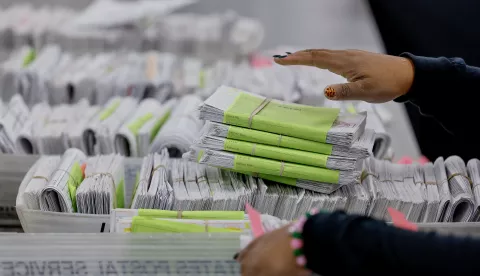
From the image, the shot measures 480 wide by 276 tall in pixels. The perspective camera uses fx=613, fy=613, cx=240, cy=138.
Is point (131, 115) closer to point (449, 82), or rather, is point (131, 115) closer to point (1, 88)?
point (1, 88)

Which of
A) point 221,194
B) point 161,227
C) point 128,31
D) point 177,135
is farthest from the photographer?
point 128,31

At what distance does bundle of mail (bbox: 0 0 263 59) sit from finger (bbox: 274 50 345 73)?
238 centimetres

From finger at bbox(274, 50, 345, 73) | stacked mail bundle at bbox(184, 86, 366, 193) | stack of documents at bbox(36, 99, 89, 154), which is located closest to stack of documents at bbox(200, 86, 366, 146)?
stacked mail bundle at bbox(184, 86, 366, 193)

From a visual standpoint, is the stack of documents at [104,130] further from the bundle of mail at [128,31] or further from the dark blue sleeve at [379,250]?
the bundle of mail at [128,31]

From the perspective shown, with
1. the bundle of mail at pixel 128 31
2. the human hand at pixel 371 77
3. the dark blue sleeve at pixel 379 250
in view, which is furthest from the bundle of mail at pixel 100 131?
the bundle of mail at pixel 128 31

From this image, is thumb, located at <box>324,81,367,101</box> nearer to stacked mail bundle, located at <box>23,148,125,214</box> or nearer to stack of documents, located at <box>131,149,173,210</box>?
stack of documents, located at <box>131,149,173,210</box>

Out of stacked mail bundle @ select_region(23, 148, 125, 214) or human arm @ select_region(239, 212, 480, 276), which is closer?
human arm @ select_region(239, 212, 480, 276)

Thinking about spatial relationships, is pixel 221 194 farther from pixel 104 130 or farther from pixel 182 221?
pixel 104 130

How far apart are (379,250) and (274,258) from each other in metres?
0.22

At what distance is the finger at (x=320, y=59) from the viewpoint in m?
2.02

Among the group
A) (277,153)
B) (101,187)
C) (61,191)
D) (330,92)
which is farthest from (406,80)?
(61,191)

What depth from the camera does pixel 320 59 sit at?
2.04 m

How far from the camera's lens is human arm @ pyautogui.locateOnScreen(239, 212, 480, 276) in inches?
47.0

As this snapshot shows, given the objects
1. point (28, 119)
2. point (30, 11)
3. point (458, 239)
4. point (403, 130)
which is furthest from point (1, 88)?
point (458, 239)
